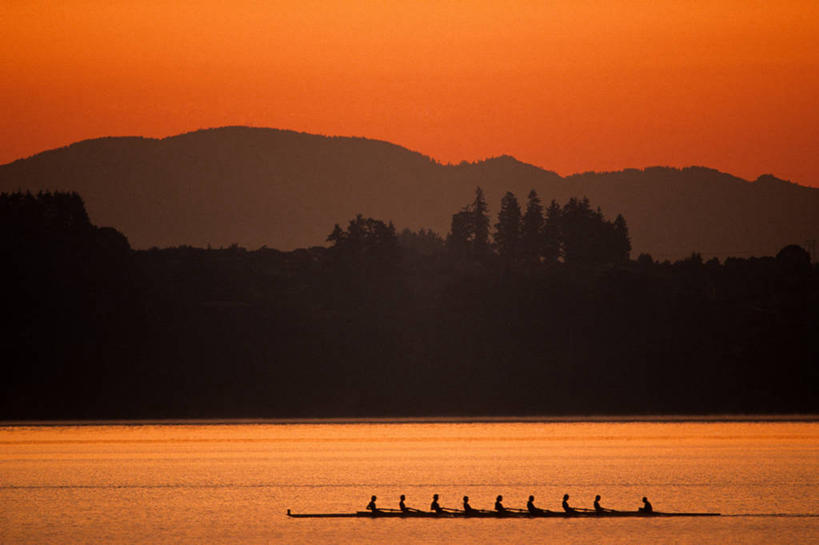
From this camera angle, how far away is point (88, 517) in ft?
242

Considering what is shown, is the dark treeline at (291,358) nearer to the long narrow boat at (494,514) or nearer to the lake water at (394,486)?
the lake water at (394,486)

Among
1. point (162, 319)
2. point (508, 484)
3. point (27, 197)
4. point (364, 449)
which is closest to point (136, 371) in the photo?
point (162, 319)

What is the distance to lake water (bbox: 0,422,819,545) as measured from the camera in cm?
6600

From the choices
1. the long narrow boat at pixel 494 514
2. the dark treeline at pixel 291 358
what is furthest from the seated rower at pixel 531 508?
the dark treeline at pixel 291 358

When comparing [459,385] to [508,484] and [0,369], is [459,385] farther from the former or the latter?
[508,484]

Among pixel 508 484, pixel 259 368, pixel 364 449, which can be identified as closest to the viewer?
pixel 508 484

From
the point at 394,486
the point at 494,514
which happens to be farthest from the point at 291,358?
the point at 494,514

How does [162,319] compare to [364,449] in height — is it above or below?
above

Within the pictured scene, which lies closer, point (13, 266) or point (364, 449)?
point (364, 449)

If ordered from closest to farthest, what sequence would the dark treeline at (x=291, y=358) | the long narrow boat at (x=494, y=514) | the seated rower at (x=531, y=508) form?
the seated rower at (x=531, y=508)
the long narrow boat at (x=494, y=514)
the dark treeline at (x=291, y=358)

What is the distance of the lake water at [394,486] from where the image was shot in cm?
6600

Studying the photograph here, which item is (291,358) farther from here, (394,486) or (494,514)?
(494,514)

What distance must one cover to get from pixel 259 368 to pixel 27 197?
112ft

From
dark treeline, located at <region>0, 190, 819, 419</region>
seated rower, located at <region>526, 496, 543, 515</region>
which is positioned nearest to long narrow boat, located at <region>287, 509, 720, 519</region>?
seated rower, located at <region>526, 496, 543, 515</region>
